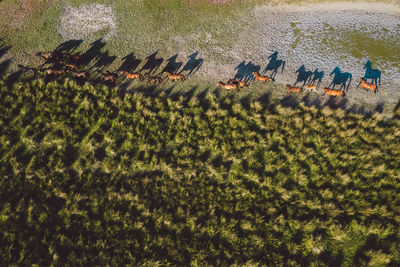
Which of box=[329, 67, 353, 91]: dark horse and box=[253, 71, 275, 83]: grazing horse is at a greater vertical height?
box=[329, 67, 353, 91]: dark horse

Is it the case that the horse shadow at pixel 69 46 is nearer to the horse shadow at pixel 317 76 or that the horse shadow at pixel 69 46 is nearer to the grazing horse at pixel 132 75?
the grazing horse at pixel 132 75

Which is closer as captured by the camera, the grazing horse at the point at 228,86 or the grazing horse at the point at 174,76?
the grazing horse at the point at 228,86

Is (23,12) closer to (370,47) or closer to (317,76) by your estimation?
(317,76)

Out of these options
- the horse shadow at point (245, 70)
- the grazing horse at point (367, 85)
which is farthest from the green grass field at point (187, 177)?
the grazing horse at point (367, 85)

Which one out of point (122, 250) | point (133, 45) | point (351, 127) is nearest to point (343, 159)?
Result: point (351, 127)

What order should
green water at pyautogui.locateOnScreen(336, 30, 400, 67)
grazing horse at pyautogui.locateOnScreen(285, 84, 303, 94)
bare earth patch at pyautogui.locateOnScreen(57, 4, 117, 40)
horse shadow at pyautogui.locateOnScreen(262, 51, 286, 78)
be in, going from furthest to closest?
bare earth patch at pyautogui.locateOnScreen(57, 4, 117, 40)
green water at pyautogui.locateOnScreen(336, 30, 400, 67)
horse shadow at pyautogui.locateOnScreen(262, 51, 286, 78)
grazing horse at pyautogui.locateOnScreen(285, 84, 303, 94)

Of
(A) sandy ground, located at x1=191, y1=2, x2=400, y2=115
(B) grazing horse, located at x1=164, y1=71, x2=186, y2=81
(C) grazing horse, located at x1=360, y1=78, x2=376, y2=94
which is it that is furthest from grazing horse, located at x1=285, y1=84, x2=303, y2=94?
(B) grazing horse, located at x1=164, y1=71, x2=186, y2=81

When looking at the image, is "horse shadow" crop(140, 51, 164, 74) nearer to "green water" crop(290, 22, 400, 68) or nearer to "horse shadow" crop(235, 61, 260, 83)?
"horse shadow" crop(235, 61, 260, 83)
